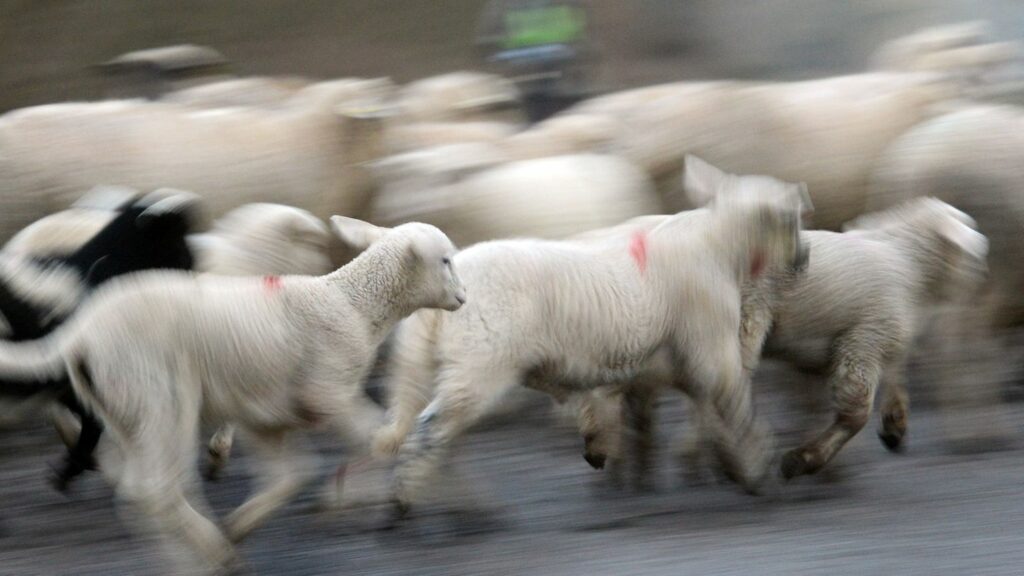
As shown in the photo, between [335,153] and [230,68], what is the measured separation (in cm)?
781

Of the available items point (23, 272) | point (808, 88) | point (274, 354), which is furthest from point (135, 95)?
point (274, 354)

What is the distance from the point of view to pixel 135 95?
42.6 feet

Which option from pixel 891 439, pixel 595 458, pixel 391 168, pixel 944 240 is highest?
pixel 391 168

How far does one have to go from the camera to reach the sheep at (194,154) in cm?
855

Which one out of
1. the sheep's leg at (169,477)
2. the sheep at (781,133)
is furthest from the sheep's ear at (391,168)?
the sheep's leg at (169,477)

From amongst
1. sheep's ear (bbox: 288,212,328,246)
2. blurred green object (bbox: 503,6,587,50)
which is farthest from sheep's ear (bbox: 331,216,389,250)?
blurred green object (bbox: 503,6,587,50)

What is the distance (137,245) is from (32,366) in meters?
1.20

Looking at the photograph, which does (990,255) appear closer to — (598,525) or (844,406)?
(844,406)

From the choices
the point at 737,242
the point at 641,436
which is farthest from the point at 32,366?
the point at 737,242

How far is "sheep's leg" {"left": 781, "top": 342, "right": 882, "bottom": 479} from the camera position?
6.46 meters

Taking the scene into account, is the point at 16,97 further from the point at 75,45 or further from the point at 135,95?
the point at 135,95

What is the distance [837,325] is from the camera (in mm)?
6586

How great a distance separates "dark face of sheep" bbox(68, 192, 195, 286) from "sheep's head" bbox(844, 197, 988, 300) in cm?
282

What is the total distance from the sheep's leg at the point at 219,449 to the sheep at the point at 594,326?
919 mm
